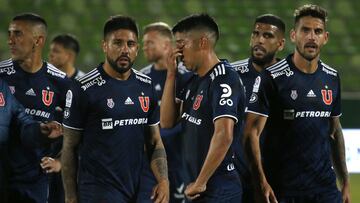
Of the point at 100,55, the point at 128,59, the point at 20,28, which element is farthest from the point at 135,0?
the point at 128,59

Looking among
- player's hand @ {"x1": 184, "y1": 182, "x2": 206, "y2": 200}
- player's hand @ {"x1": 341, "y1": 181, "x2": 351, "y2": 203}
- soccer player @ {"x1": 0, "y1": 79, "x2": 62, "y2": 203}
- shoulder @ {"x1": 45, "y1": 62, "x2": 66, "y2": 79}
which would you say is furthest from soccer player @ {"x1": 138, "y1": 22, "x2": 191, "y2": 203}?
player's hand @ {"x1": 184, "y1": 182, "x2": 206, "y2": 200}

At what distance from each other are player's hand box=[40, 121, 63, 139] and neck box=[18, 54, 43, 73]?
3.34 feet

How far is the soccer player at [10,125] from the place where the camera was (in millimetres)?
5816

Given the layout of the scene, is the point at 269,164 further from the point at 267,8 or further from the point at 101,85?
the point at 267,8

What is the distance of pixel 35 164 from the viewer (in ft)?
20.8

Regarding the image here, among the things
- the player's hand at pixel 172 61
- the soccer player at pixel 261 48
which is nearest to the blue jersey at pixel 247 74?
the soccer player at pixel 261 48

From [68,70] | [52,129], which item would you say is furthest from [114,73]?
[68,70]

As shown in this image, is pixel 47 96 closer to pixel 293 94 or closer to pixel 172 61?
pixel 172 61

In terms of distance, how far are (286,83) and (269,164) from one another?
0.64 m

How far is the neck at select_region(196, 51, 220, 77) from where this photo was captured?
17.7ft

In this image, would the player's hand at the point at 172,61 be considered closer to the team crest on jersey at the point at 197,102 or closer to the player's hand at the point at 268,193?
the team crest on jersey at the point at 197,102

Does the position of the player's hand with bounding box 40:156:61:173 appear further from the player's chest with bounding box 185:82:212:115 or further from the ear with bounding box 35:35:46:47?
the player's chest with bounding box 185:82:212:115

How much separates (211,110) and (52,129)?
115 cm

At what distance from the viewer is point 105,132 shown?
5414 millimetres
